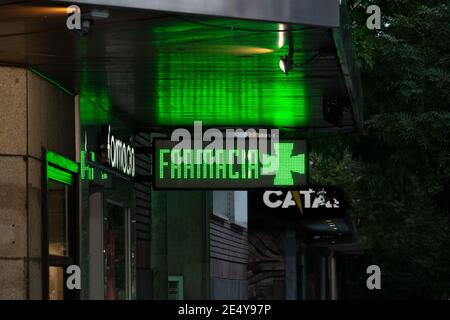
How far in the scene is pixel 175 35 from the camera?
973cm

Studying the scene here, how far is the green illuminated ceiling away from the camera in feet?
31.9

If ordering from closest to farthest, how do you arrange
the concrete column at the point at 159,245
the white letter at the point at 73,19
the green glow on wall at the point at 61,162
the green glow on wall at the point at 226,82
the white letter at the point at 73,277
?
1. the white letter at the point at 73,19
2. the green glow on wall at the point at 226,82
3. the green glow on wall at the point at 61,162
4. the white letter at the point at 73,277
5. the concrete column at the point at 159,245

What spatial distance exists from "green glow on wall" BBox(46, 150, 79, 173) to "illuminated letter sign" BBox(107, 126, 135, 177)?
219cm

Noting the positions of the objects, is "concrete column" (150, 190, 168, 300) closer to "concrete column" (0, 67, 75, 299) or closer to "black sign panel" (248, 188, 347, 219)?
"black sign panel" (248, 188, 347, 219)

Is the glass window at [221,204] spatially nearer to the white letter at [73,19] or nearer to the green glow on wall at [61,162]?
the green glow on wall at [61,162]

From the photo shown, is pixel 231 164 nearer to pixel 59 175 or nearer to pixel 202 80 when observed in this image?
pixel 202 80

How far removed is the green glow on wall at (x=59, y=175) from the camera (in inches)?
484

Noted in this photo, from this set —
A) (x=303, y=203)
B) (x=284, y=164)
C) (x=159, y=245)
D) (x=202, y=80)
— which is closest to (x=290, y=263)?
(x=303, y=203)

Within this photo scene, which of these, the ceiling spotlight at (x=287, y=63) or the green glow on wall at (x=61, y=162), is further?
the green glow on wall at (x=61, y=162)

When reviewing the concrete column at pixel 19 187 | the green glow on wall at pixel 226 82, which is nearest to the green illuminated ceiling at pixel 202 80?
the green glow on wall at pixel 226 82

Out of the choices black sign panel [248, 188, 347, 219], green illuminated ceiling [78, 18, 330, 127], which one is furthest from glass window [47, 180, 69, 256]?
black sign panel [248, 188, 347, 219]

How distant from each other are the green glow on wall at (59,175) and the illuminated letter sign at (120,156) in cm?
232
